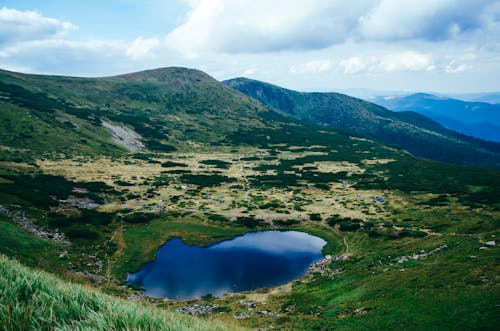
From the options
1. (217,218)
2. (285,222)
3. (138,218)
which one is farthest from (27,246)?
(285,222)

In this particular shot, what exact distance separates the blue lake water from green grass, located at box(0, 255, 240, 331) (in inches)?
1621

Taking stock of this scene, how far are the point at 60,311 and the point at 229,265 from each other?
2111 inches

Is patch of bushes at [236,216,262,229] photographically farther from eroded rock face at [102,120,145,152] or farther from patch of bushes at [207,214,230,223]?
eroded rock face at [102,120,145,152]

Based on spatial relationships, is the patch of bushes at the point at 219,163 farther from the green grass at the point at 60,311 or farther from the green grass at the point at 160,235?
the green grass at the point at 60,311

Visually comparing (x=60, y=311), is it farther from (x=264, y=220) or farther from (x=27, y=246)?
(x=264, y=220)

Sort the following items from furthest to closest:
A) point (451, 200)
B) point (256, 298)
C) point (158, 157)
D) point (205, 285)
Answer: point (158, 157) → point (451, 200) → point (205, 285) → point (256, 298)

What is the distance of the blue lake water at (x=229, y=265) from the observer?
51.2 meters

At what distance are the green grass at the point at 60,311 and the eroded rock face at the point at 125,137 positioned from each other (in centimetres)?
16276

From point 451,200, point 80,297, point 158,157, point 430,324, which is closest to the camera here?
point 80,297

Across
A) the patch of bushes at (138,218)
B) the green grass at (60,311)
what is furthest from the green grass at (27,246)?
the green grass at (60,311)

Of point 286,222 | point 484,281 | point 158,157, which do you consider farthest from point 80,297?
point 158,157

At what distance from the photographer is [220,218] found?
7931cm

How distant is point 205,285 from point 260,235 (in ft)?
79.5

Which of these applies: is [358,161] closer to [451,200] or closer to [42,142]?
[451,200]
